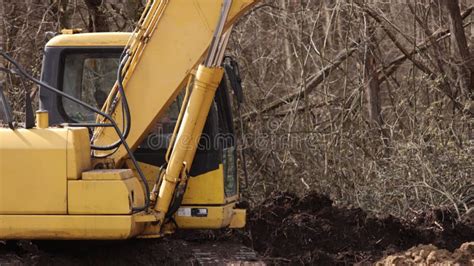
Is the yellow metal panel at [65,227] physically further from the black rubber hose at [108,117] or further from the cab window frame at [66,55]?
the cab window frame at [66,55]

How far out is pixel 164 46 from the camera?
712 cm

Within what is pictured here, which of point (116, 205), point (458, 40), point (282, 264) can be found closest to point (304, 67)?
point (458, 40)

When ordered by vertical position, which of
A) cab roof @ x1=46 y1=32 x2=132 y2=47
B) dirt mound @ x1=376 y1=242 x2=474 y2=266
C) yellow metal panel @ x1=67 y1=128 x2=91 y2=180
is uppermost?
cab roof @ x1=46 y1=32 x2=132 y2=47

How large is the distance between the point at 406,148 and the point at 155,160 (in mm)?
3887

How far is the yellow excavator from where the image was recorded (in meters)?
6.73

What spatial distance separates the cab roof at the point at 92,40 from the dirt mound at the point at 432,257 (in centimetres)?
278

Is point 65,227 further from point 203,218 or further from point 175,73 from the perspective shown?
point 175,73

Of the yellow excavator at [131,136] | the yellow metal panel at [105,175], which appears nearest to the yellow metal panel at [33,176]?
the yellow excavator at [131,136]

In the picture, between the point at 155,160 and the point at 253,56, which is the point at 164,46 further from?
the point at 253,56

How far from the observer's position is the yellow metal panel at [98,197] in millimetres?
6727

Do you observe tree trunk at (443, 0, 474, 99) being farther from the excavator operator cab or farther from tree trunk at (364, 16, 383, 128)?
the excavator operator cab

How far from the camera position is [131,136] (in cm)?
716

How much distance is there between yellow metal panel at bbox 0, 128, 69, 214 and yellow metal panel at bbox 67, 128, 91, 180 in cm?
4

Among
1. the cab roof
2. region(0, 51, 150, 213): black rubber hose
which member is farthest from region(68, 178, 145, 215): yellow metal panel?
the cab roof
